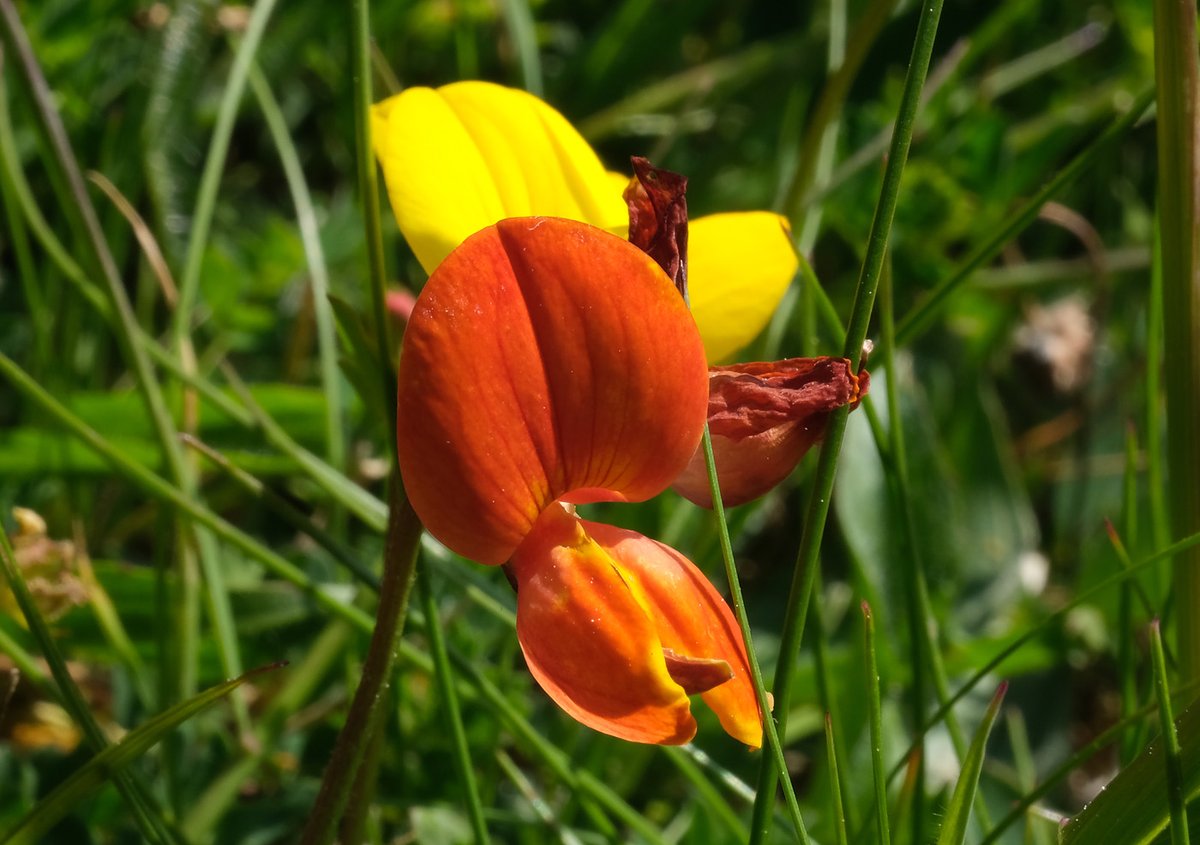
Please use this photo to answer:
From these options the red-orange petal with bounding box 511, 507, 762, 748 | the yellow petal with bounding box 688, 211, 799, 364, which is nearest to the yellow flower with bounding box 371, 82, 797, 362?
the yellow petal with bounding box 688, 211, 799, 364

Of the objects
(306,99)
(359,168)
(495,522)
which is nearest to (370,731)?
(495,522)

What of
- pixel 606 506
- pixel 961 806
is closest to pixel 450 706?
pixel 961 806

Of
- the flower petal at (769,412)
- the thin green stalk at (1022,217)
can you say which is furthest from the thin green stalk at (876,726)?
the thin green stalk at (1022,217)

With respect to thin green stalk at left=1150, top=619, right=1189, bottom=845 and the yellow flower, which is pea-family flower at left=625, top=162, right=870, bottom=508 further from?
thin green stalk at left=1150, top=619, right=1189, bottom=845

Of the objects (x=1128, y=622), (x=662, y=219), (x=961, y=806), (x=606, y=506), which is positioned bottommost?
(x=606, y=506)

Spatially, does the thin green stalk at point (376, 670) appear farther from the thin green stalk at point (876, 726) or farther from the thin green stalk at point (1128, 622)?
the thin green stalk at point (1128, 622)

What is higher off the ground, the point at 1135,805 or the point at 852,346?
the point at 852,346

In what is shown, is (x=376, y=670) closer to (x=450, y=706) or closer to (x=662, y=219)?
(x=450, y=706)
